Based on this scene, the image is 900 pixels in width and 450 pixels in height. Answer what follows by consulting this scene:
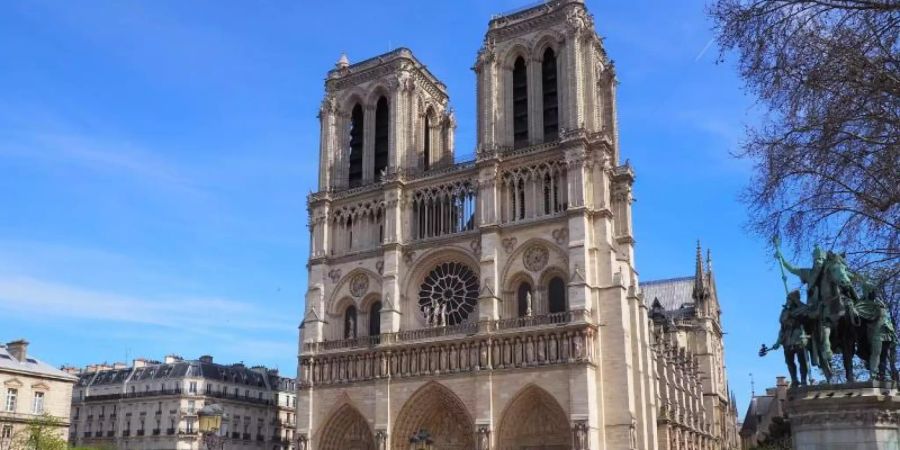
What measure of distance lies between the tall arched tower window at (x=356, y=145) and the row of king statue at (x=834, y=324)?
33.7 meters

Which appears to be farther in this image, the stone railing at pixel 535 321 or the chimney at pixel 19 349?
the chimney at pixel 19 349

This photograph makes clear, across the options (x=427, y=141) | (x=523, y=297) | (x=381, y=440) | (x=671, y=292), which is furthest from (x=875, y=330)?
(x=671, y=292)

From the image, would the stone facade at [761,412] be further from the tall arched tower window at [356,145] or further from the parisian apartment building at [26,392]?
the parisian apartment building at [26,392]

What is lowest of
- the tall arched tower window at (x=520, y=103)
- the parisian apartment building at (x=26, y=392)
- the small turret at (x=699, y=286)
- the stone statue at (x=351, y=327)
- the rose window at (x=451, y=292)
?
the parisian apartment building at (x=26, y=392)

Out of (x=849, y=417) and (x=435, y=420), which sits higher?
(x=435, y=420)

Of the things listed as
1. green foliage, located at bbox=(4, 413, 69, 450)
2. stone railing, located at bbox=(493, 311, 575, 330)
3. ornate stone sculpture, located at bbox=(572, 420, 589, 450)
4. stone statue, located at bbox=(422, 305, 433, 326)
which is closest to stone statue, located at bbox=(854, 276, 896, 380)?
ornate stone sculpture, located at bbox=(572, 420, 589, 450)

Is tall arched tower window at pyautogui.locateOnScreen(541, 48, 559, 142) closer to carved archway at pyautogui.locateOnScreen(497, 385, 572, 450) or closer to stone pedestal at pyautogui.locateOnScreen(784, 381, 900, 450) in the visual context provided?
carved archway at pyautogui.locateOnScreen(497, 385, 572, 450)

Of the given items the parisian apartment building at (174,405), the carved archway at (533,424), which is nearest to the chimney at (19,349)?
the parisian apartment building at (174,405)

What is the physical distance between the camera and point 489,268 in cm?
3988

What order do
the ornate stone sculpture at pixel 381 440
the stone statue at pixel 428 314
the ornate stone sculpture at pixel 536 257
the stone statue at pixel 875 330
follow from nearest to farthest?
the stone statue at pixel 875 330 → the ornate stone sculpture at pixel 536 257 → the ornate stone sculpture at pixel 381 440 → the stone statue at pixel 428 314

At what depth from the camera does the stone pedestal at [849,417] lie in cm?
1358

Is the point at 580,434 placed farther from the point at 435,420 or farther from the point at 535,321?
the point at 435,420

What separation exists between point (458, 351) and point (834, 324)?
25.9 metres

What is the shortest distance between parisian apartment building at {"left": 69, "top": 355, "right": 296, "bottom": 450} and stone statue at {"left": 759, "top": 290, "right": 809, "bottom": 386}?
143 feet
